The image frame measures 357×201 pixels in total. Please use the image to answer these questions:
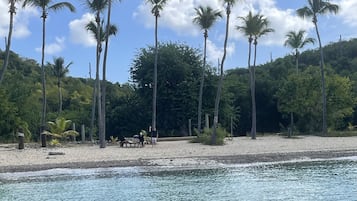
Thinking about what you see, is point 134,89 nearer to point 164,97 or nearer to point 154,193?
point 164,97

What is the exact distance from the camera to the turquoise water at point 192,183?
17469 mm

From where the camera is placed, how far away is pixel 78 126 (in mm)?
63500

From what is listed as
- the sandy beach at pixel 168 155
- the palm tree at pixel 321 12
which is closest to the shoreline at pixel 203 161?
the sandy beach at pixel 168 155

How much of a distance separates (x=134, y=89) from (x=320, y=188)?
3967 centimetres

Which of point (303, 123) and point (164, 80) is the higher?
point (164, 80)

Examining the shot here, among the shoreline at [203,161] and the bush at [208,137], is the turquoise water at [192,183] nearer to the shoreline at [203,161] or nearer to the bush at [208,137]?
the shoreline at [203,161]

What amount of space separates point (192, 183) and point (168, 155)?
31.6 feet

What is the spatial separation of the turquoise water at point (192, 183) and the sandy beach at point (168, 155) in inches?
65.5

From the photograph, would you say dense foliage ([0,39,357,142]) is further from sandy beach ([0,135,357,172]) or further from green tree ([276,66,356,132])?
sandy beach ([0,135,357,172])

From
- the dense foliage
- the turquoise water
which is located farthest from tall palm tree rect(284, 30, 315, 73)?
the turquoise water

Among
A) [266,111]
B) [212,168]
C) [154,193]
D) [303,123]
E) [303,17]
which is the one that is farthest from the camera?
[266,111]

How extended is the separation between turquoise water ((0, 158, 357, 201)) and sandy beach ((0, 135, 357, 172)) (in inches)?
65.5

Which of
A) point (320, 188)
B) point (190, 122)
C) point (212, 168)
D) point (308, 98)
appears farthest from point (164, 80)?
point (320, 188)

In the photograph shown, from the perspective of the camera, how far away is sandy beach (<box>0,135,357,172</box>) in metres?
26.8
